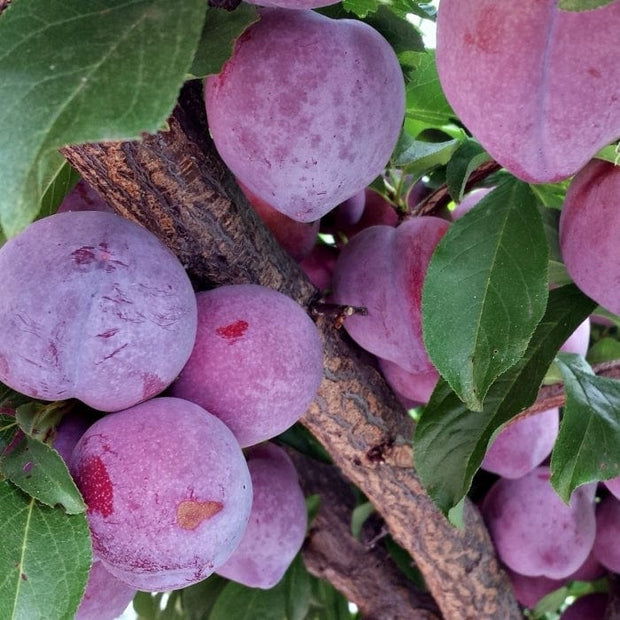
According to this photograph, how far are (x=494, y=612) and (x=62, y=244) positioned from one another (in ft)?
2.98

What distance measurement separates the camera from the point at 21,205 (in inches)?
15.1

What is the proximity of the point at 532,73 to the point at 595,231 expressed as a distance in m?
0.26

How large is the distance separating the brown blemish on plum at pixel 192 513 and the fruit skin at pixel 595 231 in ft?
1.38

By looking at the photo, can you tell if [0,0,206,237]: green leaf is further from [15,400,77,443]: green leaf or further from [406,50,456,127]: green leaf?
[406,50,456,127]: green leaf

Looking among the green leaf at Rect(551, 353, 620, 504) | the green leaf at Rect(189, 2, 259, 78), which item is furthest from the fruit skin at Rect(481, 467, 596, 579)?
the green leaf at Rect(189, 2, 259, 78)

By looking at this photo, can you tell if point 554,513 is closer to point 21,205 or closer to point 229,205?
point 229,205

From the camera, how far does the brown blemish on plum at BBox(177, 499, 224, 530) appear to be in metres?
0.54

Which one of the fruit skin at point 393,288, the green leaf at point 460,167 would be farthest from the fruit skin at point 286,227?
the green leaf at point 460,167

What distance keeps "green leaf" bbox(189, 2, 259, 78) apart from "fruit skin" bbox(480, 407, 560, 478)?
0.64 meters

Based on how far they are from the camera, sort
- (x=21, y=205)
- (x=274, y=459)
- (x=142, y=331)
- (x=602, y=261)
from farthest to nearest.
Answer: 1. (x=274, y=459)
2. (x=602, y=261)
3. (x=142, y=331)
4. (x=21, y=205)

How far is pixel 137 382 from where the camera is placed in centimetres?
57

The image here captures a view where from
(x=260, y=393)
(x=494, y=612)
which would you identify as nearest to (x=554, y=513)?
(x=494, y=612)

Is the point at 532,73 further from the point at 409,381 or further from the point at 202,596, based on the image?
the point at 202,596

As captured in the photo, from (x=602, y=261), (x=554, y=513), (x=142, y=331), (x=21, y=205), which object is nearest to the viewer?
(x=21, y=205)
